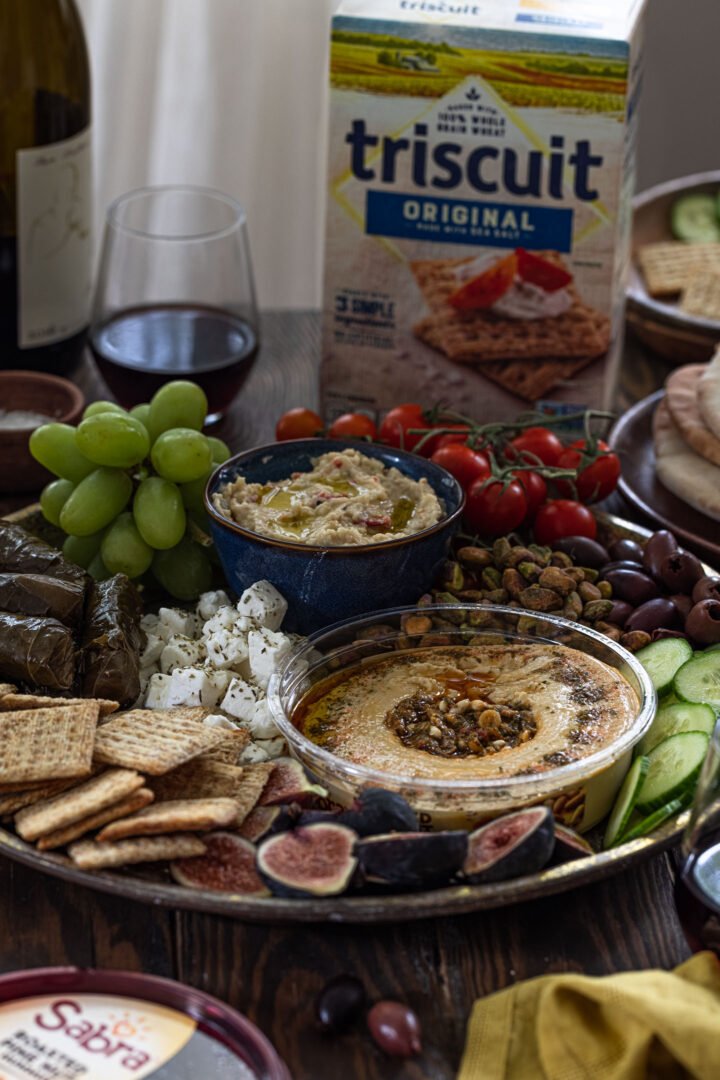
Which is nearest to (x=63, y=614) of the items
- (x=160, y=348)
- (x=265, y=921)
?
(x=265, y=921)

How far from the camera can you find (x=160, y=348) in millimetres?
2516

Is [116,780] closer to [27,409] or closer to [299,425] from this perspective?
[299,425]

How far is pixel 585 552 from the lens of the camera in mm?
2080

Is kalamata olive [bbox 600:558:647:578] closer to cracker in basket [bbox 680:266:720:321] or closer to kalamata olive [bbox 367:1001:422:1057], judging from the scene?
kalamata olive [bbox 367:1001:422:1057]

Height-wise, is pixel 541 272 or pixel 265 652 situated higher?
pixel 541 272

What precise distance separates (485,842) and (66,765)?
17.9 inches

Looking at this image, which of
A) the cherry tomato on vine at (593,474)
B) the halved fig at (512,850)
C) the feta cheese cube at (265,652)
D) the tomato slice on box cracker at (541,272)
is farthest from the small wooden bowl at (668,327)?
the halved fig at (512,850)

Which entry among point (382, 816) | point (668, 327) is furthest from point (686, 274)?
point (382, 816)

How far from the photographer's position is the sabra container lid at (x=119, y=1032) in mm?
1255

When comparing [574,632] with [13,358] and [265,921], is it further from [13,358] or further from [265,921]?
[13,358]

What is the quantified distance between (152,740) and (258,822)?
0.15 meters

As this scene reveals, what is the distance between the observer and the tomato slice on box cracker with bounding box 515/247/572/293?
239 centimetres

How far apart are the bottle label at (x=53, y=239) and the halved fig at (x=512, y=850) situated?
5.17 ft

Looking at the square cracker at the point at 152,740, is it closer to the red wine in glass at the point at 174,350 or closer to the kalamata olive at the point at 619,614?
the kalamata olive at the point at 619,614
